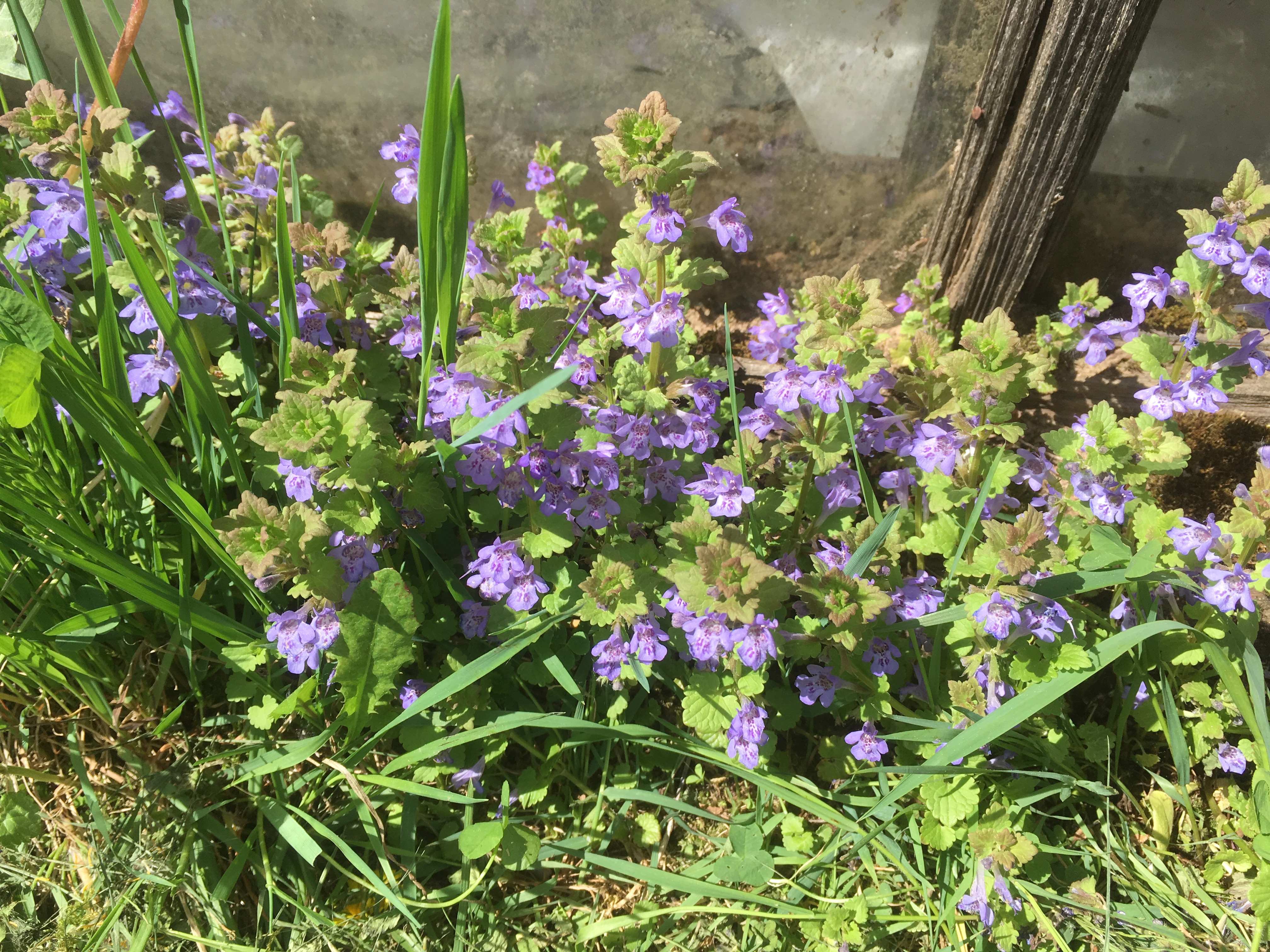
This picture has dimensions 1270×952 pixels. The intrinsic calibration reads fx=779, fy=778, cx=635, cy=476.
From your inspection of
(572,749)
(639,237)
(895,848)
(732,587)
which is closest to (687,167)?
(639,237)

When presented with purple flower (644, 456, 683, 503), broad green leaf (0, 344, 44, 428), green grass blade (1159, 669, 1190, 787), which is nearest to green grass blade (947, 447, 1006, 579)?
green grass blade (1159, 669, 1190, 787)

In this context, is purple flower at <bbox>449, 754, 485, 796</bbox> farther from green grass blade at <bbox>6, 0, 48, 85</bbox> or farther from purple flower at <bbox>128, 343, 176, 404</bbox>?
green grass blade at <bbox>6, 0, 48, 85</bbox>

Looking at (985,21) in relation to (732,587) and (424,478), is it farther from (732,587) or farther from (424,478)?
(424,478)

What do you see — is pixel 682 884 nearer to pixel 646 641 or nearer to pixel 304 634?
pixel 646 641

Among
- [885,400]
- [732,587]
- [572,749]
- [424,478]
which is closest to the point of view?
[732,587]

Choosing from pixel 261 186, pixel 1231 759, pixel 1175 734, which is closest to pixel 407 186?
pixel 261 186

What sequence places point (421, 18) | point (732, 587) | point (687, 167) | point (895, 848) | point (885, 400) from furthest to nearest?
point (885, 400), point (421, 18), point (895, 848), point (687, 167), point (732, 587)

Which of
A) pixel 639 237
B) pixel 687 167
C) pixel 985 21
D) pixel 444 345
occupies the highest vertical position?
pixel 985 21
